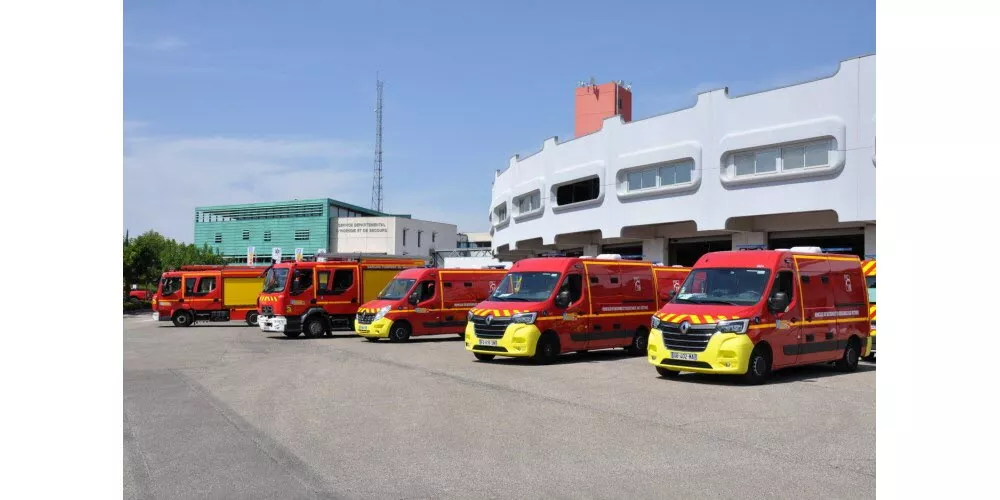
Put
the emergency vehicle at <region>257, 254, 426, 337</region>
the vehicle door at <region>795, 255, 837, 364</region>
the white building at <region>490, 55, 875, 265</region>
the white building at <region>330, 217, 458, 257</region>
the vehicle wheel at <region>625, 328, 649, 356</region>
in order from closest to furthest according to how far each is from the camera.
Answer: the vehicle door at <region>795, 255, 837, 364</region>, the vehicle wheel at <region>625, 328, 649, 356</region>, the white building at <region>490, 55, 875, 265</region>, the emergency vehicle at <region>257, 254, 426, 337</region>, the white building at <region>330, 217, 458, 257</region>

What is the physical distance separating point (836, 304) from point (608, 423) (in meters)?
8.15

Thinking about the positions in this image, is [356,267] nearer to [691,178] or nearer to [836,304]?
[691,178]

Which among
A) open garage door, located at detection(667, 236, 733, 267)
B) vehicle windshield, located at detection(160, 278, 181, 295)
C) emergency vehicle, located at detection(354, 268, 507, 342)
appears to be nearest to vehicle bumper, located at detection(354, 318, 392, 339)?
emergency vehicle, located at detection(354, 268, 507, 342)

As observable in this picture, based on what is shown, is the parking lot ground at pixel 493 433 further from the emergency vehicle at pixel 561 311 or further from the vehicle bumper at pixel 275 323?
the vehicle bumper at pixel 275 323

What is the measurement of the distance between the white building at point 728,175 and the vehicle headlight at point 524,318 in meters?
14.6

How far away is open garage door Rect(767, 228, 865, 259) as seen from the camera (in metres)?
30.1

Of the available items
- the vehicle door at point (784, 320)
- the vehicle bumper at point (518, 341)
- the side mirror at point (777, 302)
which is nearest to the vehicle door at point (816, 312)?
the vehicle door at point (784, 320)

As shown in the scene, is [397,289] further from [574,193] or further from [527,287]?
[574,193]

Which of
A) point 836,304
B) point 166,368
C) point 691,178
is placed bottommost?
point 166,368

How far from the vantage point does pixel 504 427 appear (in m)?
9.68

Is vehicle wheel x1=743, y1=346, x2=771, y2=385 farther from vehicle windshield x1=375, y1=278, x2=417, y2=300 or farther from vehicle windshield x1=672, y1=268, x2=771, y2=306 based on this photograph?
vehicle windshield x1=375, y1=278, x2=417, y2=300

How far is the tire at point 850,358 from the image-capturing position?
16469 mm

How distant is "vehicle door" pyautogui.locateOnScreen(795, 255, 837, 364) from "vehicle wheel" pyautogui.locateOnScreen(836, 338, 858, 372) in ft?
1.77
